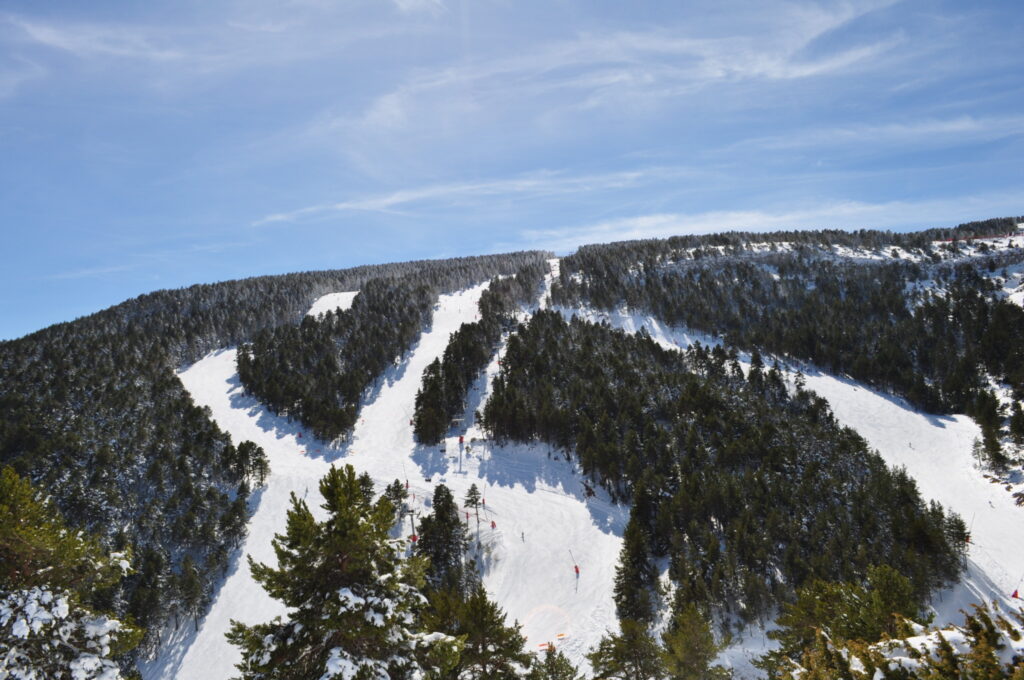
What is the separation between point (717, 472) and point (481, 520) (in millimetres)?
38456

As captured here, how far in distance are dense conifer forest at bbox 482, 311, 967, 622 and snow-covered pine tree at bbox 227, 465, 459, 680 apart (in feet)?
158

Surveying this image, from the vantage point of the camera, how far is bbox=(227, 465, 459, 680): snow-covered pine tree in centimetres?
1138

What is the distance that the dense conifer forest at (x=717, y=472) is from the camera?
5753 cm

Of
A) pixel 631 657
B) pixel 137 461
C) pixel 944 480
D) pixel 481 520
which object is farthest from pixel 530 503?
pixel 137 461

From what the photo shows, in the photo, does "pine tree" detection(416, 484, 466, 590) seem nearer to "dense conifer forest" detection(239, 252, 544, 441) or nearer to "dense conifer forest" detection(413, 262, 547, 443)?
"dense conifer forest" detection(413, 262, 547, 443)

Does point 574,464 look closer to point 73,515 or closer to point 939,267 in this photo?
point 73,515

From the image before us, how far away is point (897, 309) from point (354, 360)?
173m

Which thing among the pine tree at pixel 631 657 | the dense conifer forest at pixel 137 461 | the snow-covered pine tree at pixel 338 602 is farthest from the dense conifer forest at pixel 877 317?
the snow-covered pine tree at pixel 338 602

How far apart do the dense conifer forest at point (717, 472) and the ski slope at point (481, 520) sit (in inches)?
213

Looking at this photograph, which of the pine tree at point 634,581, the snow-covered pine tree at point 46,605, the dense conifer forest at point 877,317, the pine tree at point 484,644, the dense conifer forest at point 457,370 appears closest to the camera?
the snow-covered pine tree at point 46,605

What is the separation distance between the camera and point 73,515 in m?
84.9

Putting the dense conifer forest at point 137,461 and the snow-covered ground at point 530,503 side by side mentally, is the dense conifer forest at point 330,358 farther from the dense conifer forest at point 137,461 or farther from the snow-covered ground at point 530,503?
the dense conifer forest at point 137,461

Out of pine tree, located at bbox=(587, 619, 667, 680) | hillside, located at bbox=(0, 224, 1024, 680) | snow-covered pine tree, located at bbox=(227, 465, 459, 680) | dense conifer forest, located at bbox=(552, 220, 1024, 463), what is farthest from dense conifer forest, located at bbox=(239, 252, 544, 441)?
snow-covered pine tree, located at bbox=(227, 465, 459, 680)

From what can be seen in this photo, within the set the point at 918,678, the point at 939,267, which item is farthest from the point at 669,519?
the point at 939,267
